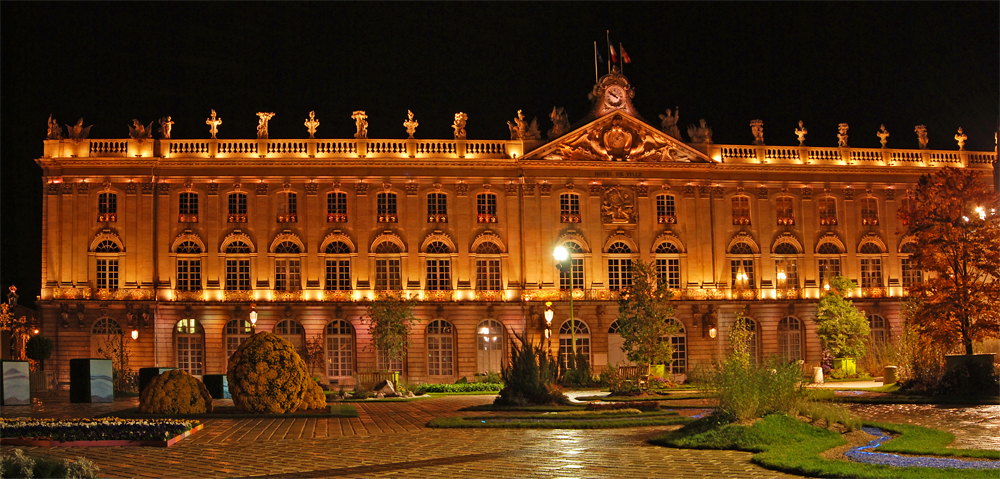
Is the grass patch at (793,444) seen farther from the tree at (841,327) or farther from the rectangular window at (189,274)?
the rectangular window at (189,274)

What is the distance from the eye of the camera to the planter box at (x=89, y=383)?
32.5 m

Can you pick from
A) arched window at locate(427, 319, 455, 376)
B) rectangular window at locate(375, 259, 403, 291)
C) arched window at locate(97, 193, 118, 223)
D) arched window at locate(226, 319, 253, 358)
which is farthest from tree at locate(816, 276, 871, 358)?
arched window at locate(97, 193, 118, 223)

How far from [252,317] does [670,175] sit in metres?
22.7

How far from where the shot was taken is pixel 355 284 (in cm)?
5106

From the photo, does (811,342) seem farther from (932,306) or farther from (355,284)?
(355,284)

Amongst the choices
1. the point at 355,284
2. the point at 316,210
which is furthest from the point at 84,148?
the point at 355,284

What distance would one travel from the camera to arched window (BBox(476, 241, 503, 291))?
171ft

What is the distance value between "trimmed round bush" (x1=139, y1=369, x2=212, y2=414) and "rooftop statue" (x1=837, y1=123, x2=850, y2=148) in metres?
41.0

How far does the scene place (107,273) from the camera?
50.1 meters

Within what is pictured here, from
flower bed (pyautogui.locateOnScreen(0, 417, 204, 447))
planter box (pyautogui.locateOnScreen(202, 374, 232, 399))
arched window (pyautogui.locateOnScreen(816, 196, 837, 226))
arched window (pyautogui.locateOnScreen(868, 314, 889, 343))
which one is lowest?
planter box (pyautogui.locateOnScreen(202, 374, 232, 399))

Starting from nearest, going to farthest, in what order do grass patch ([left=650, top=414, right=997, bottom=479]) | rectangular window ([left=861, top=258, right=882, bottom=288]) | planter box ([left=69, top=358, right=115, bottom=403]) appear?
grass patch ([left=650, top=414, right=997, bottom=479]) < planter box ([left=69, top=358, right=115, bottom=403]) < rectangular window ([left=861, top=258, right=882, bottom=288])

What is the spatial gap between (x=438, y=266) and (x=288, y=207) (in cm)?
818

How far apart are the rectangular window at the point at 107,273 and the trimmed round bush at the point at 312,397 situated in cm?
2743

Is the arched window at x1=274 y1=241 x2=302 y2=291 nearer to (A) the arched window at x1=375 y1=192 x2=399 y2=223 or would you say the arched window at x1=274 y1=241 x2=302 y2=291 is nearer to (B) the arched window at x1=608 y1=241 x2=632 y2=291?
(A) the arched window at x1=375 y1=192 x2=399 y2=223
